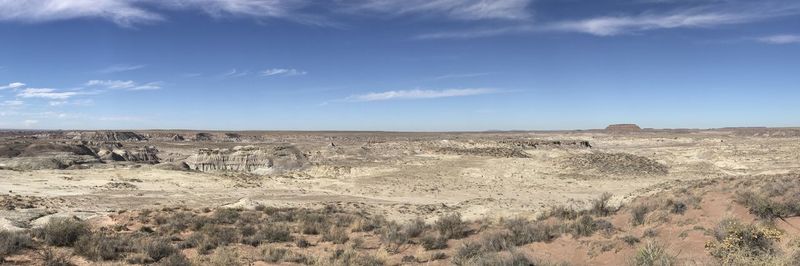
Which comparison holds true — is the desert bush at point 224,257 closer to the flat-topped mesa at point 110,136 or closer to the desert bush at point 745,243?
the desert bush at point 745,243

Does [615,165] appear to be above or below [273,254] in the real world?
below

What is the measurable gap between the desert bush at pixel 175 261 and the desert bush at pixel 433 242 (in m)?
5.53

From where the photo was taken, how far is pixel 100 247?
1177 cm

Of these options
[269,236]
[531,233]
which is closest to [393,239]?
[269,236]

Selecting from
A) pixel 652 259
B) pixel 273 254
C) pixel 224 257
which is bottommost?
pixel 273 254

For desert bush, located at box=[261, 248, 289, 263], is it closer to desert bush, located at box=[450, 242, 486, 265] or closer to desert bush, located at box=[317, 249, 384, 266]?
desert bush, located at box=[317, 249, 384, 266]

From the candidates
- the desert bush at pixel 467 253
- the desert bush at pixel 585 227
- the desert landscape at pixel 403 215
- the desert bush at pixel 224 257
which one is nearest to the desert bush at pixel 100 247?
the desert landscape at pixel 403 215

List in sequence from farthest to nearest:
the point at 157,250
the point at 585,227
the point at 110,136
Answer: the point at 110,136, the point at 585,227, the point at 157,250

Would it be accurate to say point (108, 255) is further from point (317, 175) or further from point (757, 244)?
point (317, 175)

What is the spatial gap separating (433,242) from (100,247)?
25.5 ft

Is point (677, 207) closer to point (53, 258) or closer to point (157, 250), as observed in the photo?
point (157, 250)

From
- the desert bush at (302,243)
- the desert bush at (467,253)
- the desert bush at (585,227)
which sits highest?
the desert bush at (585,227)

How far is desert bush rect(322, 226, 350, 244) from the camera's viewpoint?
562 inches

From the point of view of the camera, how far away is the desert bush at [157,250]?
11539 mm
